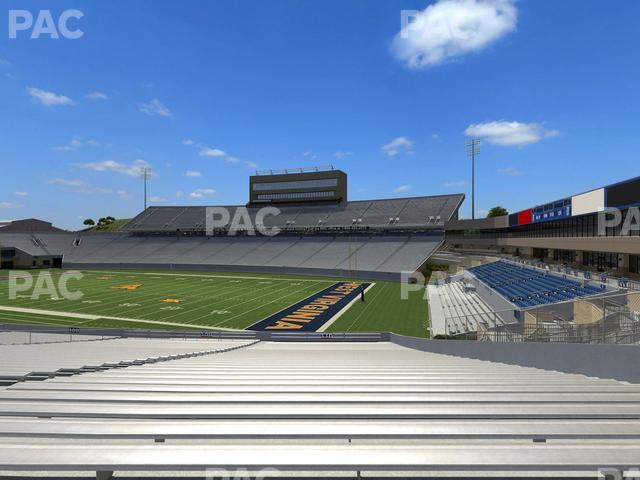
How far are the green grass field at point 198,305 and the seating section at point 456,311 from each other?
885mm

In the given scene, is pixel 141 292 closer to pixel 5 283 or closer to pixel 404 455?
A: pixel 5 283

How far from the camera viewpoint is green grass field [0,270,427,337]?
22781mm

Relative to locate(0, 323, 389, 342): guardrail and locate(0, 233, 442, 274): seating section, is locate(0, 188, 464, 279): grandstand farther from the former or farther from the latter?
locate(0, 323, 389, 342): guardrail

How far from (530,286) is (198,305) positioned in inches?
938

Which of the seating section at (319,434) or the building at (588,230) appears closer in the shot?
the seating section at (319,434)

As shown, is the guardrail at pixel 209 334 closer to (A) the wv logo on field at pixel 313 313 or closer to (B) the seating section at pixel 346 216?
(A) the wv logo on field at pixel 313 313

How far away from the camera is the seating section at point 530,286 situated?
1742cm

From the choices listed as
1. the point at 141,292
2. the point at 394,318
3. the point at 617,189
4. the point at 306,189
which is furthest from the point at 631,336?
the point at 306,189

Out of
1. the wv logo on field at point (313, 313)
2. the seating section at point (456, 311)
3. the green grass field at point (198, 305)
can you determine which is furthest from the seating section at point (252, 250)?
the seating section at point (456, 311)

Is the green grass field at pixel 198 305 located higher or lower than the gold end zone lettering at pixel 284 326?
higher

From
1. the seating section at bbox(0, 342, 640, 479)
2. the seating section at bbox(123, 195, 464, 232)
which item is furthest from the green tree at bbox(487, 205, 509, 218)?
the seating section at bbox(0, 342, 640, 479)

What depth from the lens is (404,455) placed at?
1853 millimetres

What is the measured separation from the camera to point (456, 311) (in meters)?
23.1

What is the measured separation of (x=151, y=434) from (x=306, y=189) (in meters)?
66.1
